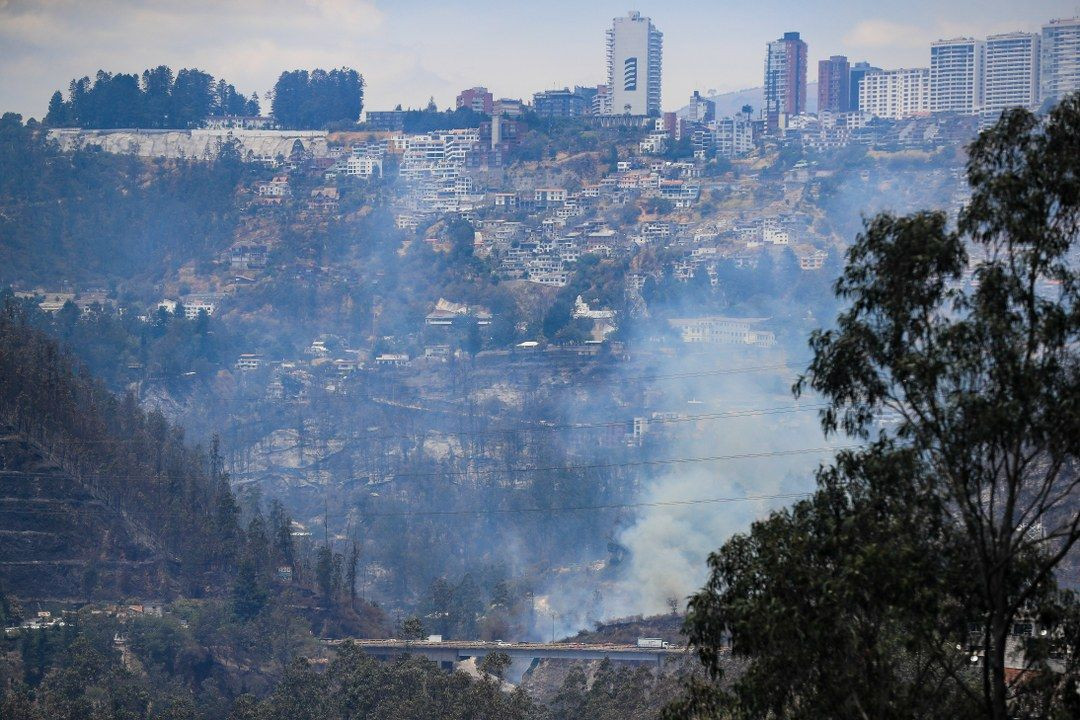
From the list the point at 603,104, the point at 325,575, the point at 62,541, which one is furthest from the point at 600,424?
the point at 603,104

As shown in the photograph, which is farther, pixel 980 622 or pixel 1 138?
pixel 1 138

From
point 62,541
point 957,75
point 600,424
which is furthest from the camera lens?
point 957,75

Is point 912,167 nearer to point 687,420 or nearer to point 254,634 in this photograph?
point 687,420

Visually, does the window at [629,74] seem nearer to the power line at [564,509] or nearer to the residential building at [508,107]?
the residential building at [508,107]

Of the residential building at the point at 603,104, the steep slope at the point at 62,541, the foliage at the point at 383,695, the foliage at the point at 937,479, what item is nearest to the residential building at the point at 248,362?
the steep slope at the point at 62,541

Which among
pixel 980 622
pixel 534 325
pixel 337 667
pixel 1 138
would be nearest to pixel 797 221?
pixel 534 325

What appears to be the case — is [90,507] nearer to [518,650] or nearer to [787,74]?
[518,650]
